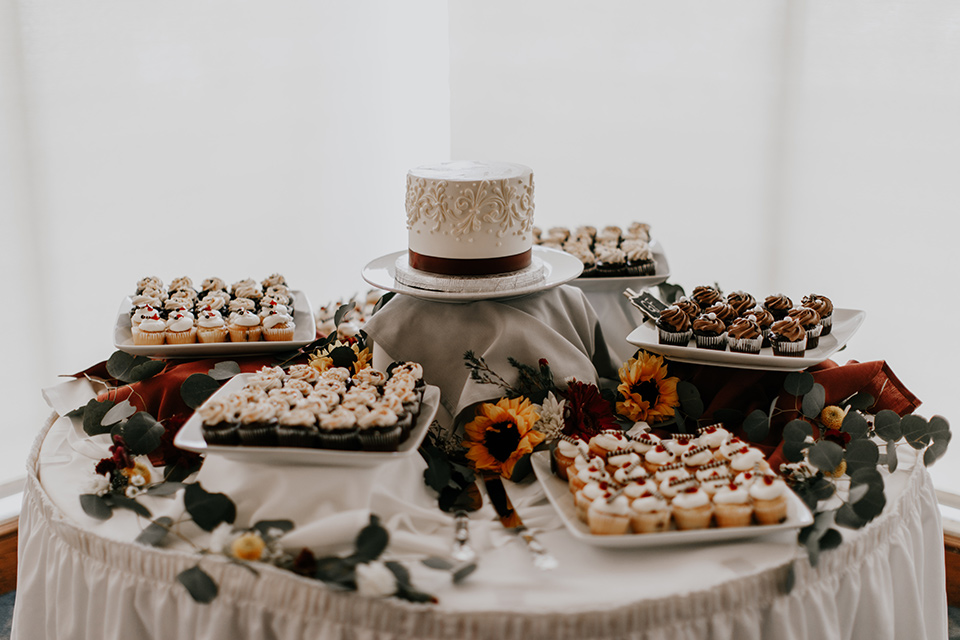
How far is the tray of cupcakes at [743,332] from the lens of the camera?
177cm

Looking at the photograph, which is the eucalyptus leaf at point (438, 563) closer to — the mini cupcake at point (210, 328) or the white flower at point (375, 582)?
the white flower at point (375, 582)

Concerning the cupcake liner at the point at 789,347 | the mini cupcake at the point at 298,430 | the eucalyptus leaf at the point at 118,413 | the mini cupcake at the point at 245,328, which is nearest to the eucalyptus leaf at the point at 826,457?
the cupcake liner at the point at 789,347

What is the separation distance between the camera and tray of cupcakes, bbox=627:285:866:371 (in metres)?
1.77

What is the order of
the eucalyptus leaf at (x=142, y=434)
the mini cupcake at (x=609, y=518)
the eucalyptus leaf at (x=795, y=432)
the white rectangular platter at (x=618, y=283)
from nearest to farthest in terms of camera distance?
the mini cupcake at (x=609, y=518) < the eucalyptus leaf at (x=795, y=432) < the eucalyptus leaf at (x=142, y=434) < the white rectangular platter at (x=618, y=283)

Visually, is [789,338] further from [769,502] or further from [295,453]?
[295,453]

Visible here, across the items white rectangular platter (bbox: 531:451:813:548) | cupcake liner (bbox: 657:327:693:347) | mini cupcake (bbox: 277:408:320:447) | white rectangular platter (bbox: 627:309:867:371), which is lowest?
white rectangular platter (bbox: 531:451:813:548)

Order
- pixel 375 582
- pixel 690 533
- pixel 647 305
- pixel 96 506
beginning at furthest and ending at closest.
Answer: pixel 647 305 < pixel 96 506 < pixel 690 533 < pixel 375 582

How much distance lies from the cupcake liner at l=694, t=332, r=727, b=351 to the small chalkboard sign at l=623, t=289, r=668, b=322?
128 millimetres

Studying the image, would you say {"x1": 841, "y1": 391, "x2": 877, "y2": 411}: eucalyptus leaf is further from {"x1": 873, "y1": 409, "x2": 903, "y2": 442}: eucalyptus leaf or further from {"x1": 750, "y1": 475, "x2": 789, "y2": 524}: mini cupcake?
{"x1": 750, "y1": 475, "x2": 789, "y2": 524}: mini cupcake

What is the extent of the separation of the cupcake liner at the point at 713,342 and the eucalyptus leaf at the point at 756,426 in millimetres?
177

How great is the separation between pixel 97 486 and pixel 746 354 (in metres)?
1.42

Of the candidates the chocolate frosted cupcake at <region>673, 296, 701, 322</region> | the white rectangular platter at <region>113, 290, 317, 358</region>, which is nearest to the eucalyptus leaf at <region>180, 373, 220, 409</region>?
the white rectangular platter at <region>113, 290, 317, 358</region>

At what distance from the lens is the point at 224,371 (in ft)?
6.28

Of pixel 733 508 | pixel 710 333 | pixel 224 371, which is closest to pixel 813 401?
pixel 710 333
